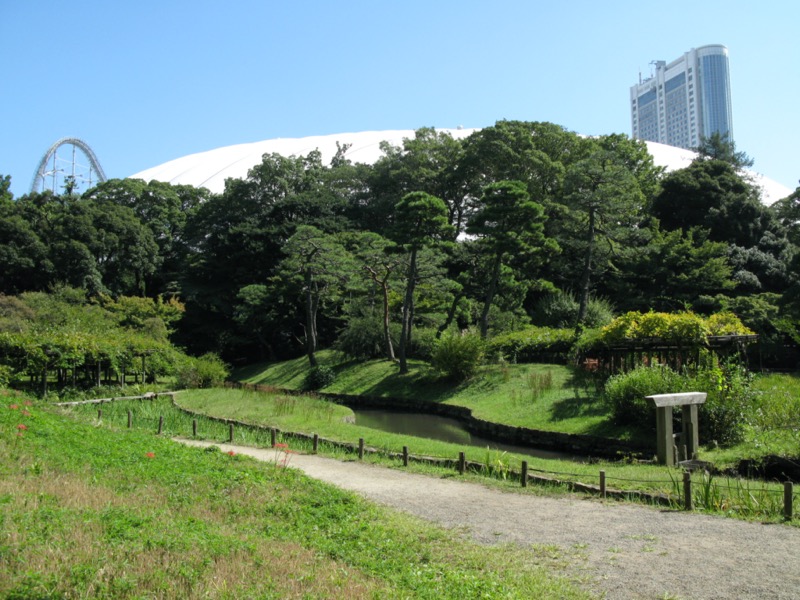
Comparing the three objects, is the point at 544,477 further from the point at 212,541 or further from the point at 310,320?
the point at 310,320

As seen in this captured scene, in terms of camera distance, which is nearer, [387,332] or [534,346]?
[534,346]

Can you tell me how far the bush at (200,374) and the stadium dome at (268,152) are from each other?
46083mm

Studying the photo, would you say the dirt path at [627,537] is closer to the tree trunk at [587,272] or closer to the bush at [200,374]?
the tree trunk at [587,272]

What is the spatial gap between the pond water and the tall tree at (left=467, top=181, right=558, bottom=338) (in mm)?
5951

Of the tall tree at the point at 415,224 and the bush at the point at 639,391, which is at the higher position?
the tall tree at the point at 415,224

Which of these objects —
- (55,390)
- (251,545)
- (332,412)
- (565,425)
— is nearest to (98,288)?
(55,390)

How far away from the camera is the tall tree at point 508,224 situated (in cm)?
2644

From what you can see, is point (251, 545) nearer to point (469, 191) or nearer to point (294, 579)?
point (294, 579)

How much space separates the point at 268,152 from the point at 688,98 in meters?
103

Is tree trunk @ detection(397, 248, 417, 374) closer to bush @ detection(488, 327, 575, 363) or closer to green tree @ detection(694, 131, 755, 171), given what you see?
bush @ detection(488, 327, 575, 363)

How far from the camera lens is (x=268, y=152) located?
77.6 meters

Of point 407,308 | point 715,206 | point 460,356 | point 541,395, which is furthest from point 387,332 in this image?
point 715,206

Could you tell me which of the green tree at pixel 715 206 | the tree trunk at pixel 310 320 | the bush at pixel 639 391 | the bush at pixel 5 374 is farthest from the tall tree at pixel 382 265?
the green tree at pixel 715 206

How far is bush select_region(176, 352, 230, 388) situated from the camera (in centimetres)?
2748
